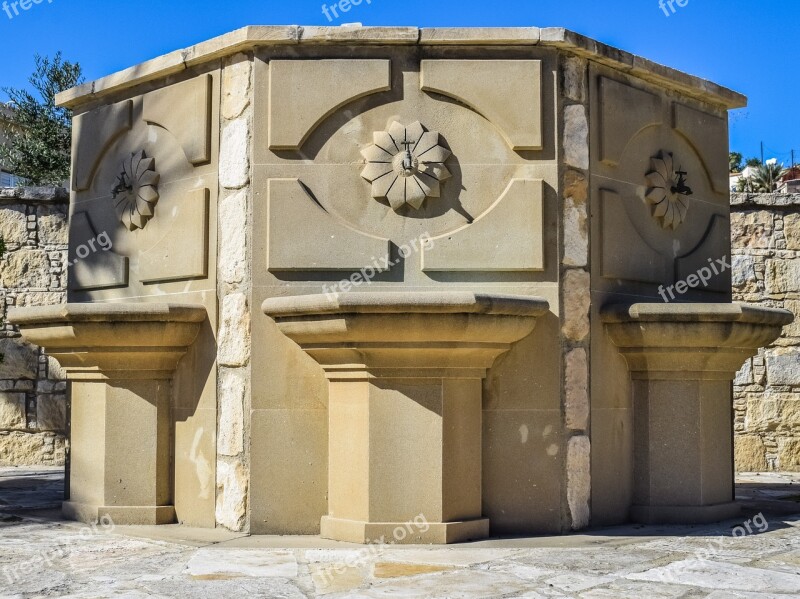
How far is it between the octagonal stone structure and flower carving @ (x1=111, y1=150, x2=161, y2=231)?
0.91 feet

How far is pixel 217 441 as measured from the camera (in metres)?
6.16

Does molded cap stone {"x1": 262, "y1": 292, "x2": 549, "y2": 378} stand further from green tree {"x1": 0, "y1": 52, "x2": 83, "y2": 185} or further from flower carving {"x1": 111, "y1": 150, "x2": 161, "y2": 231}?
green tree {"x1": 0, "y1": 52, "x2": 83, "y2": 185}

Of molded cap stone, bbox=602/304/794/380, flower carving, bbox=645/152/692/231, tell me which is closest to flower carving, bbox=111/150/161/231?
molded cap stone, bbox=602/304/794/380

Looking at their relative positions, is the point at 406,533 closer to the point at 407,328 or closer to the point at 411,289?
the point at 407,328

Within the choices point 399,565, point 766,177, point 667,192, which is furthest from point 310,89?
point 766,177

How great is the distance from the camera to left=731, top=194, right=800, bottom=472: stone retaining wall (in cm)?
969

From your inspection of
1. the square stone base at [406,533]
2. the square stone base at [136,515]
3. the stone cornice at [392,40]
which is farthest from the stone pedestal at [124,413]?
the stone cornice at [392,40]

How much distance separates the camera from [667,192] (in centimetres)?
695

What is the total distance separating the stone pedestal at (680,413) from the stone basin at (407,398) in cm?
98

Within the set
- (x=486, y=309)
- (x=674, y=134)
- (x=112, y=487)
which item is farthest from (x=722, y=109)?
(x=112, y=487)

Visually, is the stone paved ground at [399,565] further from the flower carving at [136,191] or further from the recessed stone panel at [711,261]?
the flower carving at [136,191]

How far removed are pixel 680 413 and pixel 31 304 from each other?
6594mm

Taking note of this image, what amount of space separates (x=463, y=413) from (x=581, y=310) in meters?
1.04

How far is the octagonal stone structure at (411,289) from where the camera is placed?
225 inches
